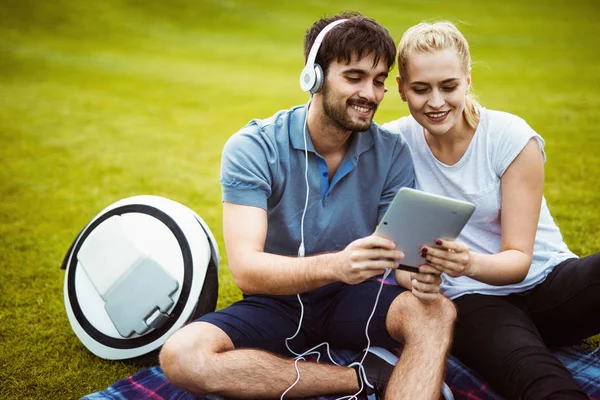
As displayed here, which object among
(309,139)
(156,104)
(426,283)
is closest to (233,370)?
(426,283)

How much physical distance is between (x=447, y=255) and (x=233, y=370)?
0.94 metres

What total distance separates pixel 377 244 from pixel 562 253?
1083 mm

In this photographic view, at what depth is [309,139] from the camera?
9.34ft

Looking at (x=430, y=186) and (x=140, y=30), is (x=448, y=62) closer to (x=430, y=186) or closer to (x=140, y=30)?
(x=430, y=186)

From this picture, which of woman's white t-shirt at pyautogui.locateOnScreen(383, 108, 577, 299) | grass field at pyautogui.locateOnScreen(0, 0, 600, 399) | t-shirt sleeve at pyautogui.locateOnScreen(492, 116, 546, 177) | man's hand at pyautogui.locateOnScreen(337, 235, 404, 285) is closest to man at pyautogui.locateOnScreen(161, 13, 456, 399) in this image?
man's hand at pyautogui.locateOnScreen(337, 235, 404, 285)

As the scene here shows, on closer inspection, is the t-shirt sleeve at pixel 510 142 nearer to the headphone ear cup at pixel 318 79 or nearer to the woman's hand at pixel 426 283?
the woman's hand at pixel 426 283

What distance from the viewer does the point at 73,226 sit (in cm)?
473

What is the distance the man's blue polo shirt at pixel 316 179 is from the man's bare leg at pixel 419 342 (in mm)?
457

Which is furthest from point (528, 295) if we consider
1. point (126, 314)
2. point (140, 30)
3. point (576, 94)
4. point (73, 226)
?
Result: point (140, 30)

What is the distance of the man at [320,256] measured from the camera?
240cm

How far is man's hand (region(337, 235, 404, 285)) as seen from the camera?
7.22ft

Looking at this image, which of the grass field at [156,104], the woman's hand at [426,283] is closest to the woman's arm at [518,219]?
the woman's hand at [426,283]

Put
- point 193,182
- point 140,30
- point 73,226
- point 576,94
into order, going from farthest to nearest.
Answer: point 140,30, point 576,94, point 193,182, point 73,226

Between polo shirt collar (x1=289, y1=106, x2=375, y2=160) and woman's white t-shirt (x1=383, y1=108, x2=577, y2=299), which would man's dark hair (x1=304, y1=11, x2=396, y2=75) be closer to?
polo shirt collar (x1=289, y1=106, x2=375, y2=160)
